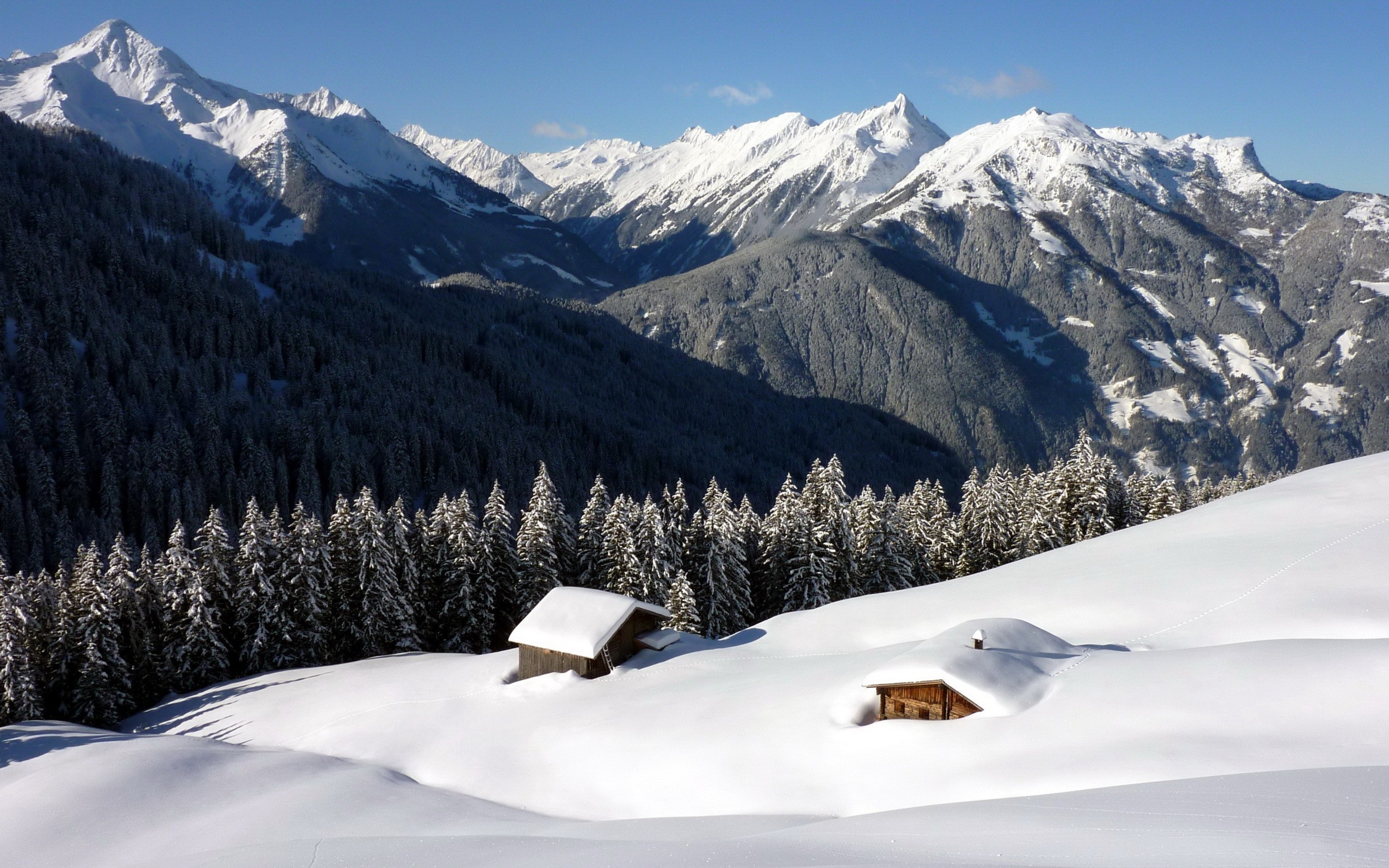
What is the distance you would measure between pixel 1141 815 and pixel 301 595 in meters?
43.0

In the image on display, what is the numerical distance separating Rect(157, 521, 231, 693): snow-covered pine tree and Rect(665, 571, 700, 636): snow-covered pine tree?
77.8 ft

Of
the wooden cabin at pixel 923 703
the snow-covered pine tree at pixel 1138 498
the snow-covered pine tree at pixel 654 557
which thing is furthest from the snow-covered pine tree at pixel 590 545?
the snow-covered pine tree at pixel 1138 498

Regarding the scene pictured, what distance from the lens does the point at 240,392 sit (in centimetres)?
12194

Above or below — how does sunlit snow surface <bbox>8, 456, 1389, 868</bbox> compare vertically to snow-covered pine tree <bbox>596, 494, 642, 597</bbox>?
below

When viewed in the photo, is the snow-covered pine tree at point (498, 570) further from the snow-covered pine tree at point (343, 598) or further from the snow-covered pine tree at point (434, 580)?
the snow-covered pine tree at point (343, 598)

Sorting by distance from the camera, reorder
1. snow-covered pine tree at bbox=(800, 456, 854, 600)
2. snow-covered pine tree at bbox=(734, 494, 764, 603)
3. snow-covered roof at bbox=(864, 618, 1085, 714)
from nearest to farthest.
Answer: snow-covered roof at bbox=(864, 618, 1085, 714) < snow-covered pine tree at bbox=(800, 456, 854, 600) < snow-covered pine tree at bbox=(734, 494, 764, 603)

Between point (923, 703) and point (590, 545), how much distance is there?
30976 mm

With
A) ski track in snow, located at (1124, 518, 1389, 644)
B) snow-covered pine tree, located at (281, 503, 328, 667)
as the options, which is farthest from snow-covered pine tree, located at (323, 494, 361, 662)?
ski track in snow, located at (1124, 518, 1389, 644)

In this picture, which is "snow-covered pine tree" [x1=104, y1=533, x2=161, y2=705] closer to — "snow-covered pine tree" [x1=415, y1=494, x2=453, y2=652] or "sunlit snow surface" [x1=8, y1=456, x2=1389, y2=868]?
"sunlit snow surface" [x1=8, y1=456, x2=1389, y2=868]

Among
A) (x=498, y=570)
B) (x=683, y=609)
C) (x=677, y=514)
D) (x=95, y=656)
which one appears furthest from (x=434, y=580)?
(x=95, y=656)

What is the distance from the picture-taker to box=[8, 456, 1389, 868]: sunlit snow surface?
47.6 feet

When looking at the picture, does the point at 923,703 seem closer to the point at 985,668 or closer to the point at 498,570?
the point at 985,668

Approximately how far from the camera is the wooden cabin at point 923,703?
23.1 metres

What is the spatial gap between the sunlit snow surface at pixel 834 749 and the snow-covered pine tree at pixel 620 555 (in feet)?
32.8
